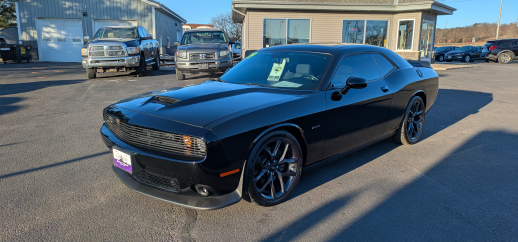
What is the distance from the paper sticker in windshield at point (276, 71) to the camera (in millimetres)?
4061

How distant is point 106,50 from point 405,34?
15384 millimetres

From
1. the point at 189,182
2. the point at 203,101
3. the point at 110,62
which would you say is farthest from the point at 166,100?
the point at 110,62

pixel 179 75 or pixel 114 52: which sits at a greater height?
pixel 114 52

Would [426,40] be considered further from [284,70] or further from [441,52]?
[284,70]

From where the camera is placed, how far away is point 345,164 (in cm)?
433

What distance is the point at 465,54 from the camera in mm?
29875

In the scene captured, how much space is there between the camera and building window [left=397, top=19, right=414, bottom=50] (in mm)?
19391

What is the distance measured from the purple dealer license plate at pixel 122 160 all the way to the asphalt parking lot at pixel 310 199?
1.24 feet

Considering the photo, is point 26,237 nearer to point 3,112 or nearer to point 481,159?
point 481,159

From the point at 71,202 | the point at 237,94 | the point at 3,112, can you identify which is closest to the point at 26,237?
the point at 71,202

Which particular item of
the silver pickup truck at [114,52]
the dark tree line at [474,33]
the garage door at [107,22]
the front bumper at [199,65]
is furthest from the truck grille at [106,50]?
the dark tree line at [474,33]

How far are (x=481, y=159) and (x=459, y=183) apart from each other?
41.9 inches

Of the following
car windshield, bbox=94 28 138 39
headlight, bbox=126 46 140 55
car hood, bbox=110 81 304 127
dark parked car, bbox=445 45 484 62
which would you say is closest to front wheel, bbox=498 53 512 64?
dark parked car, bbox=445 45 484 62

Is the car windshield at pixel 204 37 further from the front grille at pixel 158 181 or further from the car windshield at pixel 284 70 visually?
the front grille at pixel 158 181
